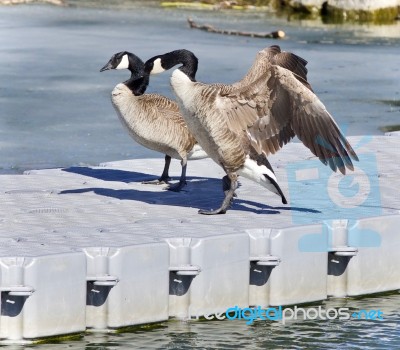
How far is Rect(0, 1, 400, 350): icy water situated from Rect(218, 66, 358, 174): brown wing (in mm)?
1209

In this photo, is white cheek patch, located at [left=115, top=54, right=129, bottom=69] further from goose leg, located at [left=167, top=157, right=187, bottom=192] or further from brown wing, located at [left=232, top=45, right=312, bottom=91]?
brown wing, located at [left=232, top=45, right=312, bottom=91]

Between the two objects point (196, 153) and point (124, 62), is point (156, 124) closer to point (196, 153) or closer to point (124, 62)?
point (196, 153)

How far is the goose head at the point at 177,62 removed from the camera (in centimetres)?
903

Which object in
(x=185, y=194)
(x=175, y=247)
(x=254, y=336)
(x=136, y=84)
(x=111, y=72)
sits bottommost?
(x=254, y=336)

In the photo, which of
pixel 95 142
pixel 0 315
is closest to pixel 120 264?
pixel 0 315

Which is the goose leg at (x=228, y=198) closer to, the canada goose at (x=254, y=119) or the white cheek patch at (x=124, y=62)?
the canada goose at (x=254, y=119)

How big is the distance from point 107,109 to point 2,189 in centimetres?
668

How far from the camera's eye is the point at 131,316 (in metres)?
7.91

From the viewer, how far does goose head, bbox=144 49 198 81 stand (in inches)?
356

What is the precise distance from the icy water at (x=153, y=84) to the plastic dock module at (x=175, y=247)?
7.2 inches

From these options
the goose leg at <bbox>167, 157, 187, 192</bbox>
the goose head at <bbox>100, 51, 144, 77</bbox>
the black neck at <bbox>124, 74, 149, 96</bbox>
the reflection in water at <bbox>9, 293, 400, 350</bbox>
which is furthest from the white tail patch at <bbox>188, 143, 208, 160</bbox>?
the reflection in water at <bbox>9, 293, 400, 350</bbox>

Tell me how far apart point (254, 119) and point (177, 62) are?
Answer: 768 millimetres

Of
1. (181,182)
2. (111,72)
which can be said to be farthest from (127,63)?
(111,72)

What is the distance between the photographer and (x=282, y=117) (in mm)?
9203
